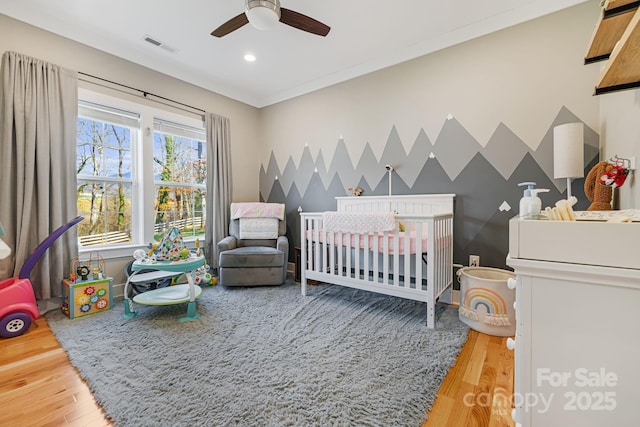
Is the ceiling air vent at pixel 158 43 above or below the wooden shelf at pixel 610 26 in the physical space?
above

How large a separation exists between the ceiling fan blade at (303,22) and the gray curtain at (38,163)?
204 centimetres

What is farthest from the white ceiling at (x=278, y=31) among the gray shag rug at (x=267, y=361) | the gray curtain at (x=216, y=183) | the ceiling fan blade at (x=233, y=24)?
the gray shag rug at (x=267, y=361)

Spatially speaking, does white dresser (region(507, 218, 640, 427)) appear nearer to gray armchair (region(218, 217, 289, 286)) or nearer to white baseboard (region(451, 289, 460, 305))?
white baseboard (region(451, 289, 460, 305))

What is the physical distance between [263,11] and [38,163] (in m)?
2.19

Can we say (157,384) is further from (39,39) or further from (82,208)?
(39,39)

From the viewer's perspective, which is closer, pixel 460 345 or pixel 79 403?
pixel 79 403

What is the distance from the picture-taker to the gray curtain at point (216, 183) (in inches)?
131

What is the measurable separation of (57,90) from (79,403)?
248 centimetres

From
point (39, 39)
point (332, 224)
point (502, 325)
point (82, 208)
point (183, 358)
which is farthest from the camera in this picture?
point (82, 208)

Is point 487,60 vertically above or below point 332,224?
above

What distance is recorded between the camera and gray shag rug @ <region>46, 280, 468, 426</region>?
114 cm

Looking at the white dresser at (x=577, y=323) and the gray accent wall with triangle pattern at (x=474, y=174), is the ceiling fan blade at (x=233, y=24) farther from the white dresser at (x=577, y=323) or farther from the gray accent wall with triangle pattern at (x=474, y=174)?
the white dresser at (x=577, y=323)

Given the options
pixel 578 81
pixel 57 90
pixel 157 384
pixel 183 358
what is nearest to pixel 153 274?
pixel 183 358

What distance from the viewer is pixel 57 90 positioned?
7.41 ft
